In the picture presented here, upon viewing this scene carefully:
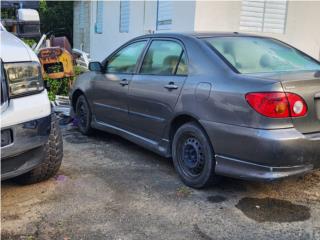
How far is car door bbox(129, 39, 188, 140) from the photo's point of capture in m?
4.37

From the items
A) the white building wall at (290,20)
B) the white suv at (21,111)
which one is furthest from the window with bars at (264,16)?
the white suv at (21,111)

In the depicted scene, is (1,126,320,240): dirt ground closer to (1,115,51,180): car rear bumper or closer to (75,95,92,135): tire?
(1,115,51,180): car rear bumper

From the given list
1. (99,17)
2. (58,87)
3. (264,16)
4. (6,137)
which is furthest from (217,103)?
(99,17)

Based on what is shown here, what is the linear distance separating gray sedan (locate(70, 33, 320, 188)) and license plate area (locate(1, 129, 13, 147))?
1.63 m

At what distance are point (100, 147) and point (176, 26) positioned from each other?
5124 mm

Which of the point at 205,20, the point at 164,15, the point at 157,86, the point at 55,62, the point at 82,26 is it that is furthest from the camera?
the point at 82,26

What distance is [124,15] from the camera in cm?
1313

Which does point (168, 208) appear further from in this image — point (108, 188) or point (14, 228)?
point (14, 228)

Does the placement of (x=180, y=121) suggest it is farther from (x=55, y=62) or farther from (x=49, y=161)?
(x=55, y=62)

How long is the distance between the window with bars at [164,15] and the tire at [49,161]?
22.2ft

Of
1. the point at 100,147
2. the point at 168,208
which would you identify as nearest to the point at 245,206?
the point at 168,208

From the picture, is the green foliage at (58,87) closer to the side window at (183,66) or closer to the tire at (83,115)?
the tire at (83,115)

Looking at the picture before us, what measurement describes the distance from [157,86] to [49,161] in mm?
1334

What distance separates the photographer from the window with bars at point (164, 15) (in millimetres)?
10359
